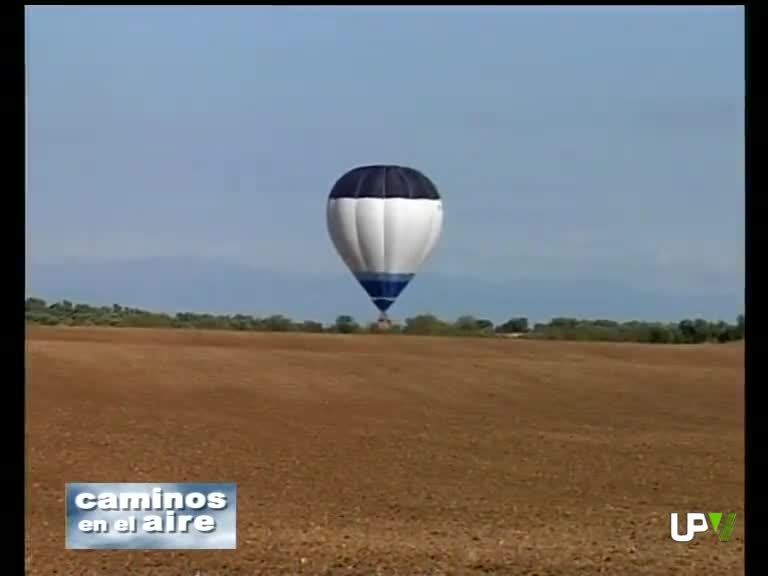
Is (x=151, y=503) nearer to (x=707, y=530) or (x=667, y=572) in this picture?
(x=667, y=572)

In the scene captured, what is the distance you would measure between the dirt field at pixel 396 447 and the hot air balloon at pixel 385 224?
1233mm

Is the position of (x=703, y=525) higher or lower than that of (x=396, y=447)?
lower

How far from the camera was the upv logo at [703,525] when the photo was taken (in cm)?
741

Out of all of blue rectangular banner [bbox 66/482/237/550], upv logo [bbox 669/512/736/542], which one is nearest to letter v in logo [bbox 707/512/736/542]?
upv logo [bbox 669/512/736/542]

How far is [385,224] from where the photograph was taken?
1616 centimetres

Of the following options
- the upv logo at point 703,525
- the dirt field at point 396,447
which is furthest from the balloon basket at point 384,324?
the upv logo at point 703,525

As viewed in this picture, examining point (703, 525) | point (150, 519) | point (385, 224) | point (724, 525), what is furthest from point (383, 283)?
point (150, 519)

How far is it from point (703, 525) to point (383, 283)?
9206 millimetres

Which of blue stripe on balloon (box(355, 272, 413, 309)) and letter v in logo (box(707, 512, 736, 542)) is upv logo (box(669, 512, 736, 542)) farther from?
blue stripe on balloon (box(355, 272, 413, 309))

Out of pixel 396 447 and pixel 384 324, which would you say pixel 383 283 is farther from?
pixel 396 447

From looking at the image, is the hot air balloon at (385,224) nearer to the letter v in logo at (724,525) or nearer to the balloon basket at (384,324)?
the balloon basket at (384,324)

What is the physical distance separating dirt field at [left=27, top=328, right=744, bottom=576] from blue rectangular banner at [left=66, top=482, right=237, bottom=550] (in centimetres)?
16

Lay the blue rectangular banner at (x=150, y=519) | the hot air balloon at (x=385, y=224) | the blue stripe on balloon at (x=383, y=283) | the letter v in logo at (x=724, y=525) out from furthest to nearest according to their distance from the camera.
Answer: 1. the blue stripe on balloon at (x=383, y=283)
2. the hot air balloon at (x=385, y=224)
3. the letter v in logo at (x=724, y=525)
4. the blue rectangular banner at (x=150, y=519)
